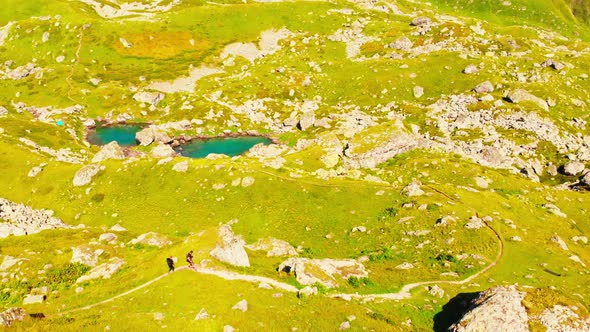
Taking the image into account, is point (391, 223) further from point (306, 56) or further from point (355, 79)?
point (306, 56)

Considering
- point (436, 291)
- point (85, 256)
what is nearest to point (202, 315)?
point (436, 291)

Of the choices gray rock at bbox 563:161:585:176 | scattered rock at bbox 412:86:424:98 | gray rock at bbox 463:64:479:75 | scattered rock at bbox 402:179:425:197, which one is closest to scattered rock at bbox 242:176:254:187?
scattered rock at bbox 402:179:425:197

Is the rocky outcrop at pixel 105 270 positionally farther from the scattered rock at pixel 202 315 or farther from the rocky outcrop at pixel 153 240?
the scattered rock at pixel 202 315

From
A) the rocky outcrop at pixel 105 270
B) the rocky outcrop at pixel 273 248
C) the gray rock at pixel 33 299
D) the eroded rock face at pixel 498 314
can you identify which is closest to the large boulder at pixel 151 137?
the rocky outcrop at pixel 273 248

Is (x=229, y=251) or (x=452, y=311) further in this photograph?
(x=229, y=251)

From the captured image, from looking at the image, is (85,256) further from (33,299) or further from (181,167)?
(181,167)

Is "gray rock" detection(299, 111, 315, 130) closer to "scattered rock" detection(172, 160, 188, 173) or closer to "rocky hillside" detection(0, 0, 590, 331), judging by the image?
"rocky hillside" detection(0, 0, 590, 331)
